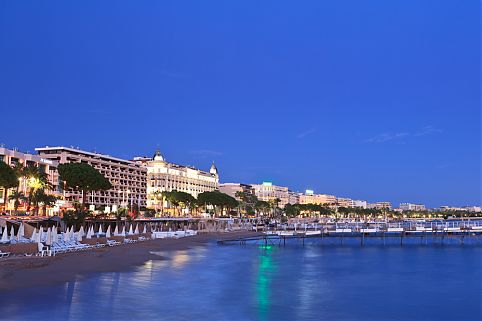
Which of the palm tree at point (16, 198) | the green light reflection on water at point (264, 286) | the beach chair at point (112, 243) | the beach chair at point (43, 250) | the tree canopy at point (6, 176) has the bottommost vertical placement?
the green light reflection on water at point (264, 286)

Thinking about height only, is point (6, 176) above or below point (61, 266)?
above

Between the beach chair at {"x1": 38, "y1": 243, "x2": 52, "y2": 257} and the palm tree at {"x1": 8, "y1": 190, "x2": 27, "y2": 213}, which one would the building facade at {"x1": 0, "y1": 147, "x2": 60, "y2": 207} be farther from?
the beach chair at {"x1": 38, "y1": 243, "x2": 52, "y2": 257}

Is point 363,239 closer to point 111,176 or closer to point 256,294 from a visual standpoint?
point 256,294

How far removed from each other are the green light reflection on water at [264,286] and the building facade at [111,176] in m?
92.3

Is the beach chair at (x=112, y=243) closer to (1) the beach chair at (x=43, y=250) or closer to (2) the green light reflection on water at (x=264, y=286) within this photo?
(1) the beach chair at (x=43, y=250)

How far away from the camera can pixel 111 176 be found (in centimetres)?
16112

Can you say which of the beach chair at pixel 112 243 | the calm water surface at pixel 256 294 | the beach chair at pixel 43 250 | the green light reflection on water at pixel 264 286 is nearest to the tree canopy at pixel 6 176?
the beach chair at pixel 112 243

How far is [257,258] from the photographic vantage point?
5688 centimetres

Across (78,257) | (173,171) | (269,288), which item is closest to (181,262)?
(78,257)

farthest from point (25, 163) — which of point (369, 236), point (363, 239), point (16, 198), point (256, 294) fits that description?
point (256, 294)

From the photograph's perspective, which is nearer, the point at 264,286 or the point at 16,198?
the point at 264,286

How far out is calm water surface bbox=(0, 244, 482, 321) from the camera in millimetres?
23781

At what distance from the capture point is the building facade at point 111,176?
142 meters

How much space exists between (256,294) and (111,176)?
13685cm
